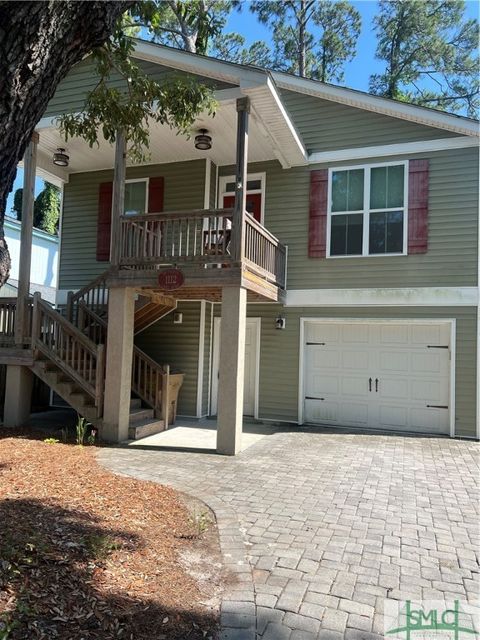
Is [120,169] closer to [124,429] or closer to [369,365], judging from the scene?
[124,429]

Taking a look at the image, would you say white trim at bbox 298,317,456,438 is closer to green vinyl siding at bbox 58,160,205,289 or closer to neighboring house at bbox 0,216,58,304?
green vinyl siding at bbox 58,160,205,289

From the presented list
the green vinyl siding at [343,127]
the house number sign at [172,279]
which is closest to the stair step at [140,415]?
the house number sign at [172,279]

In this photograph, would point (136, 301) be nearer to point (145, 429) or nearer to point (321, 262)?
point (145, 429)

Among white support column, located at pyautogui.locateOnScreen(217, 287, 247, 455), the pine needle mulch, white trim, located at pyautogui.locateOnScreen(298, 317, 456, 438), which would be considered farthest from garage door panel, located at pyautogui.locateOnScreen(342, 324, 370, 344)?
the pine needle mulch

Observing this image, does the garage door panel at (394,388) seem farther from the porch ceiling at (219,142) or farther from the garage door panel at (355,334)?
the porch ceiling at (219,142)

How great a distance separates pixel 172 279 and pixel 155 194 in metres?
4.37

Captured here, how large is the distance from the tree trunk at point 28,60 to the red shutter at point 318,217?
7.95 metres

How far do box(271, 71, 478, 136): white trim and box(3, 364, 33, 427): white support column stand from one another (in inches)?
297

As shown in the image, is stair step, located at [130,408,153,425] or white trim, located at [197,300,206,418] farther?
white trim, located at [197,300,206,418]

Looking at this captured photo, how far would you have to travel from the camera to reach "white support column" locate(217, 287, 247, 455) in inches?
289

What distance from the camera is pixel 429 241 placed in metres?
9.56

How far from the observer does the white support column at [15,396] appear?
886 cm

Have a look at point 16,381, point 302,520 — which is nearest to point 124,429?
point 16,381

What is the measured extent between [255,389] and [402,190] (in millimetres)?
5212
